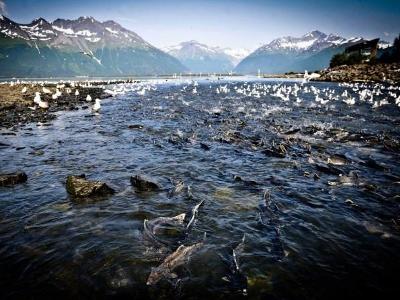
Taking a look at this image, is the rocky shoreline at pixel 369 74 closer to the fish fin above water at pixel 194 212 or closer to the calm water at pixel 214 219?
the calm water at pixel 214 219

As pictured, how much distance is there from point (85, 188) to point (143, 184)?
6.18 feet

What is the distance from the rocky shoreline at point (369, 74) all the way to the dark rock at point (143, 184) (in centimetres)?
6995

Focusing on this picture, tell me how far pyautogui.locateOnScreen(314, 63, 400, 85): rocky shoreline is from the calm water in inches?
2568

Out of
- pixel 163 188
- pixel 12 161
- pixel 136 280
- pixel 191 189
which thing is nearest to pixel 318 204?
pixel 191 189

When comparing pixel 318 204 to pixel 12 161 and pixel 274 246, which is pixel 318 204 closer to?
pixel 274 246

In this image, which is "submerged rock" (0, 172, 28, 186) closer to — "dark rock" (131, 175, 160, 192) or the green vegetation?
"dark rock" (131, 175, 160, 192)

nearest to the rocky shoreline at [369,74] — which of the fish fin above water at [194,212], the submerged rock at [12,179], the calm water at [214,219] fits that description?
the calm water at [214,219]

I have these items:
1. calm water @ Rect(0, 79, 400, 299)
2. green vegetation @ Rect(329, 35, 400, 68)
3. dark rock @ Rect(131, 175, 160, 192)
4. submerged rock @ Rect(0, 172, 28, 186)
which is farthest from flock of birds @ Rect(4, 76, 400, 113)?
green vegetation @ Rect(329, 35, 400, 68)

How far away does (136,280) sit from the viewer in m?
5.83

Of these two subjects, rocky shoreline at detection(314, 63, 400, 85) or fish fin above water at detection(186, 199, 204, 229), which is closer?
fish fin above water at detection(186, 199, 204, 229)

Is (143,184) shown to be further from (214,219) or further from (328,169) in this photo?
(328,169)

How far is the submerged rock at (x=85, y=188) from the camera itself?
9.76 metres

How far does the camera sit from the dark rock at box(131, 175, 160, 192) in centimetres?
1048

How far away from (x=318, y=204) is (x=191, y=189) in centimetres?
408
